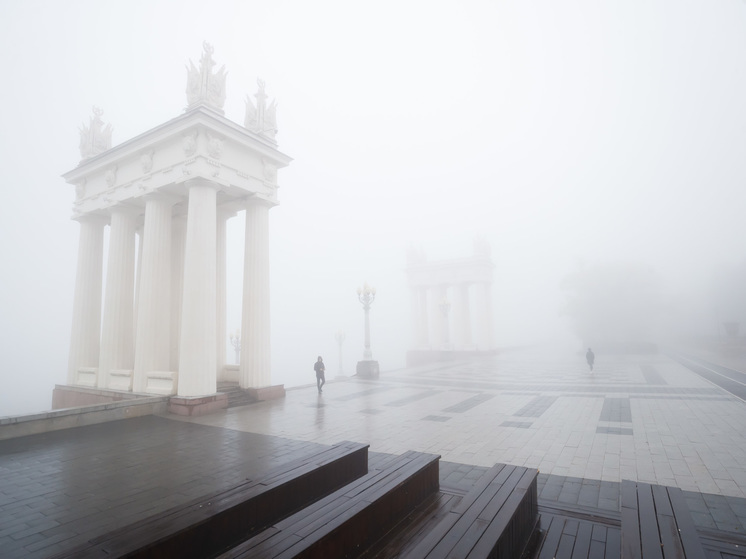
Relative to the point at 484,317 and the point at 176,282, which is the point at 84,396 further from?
the point at 484,317

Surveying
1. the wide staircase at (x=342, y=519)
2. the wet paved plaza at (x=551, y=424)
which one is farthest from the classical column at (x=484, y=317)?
the wide staircase at (x=342, y=519)

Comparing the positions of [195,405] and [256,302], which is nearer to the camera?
[195,405]

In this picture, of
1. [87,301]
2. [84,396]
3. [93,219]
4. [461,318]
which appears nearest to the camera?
[84,396]

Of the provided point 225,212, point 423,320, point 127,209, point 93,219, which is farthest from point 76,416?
point 423,320

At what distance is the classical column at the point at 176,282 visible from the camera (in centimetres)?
1523

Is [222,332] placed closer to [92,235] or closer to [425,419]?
[92,235]

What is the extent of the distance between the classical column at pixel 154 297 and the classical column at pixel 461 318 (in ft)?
103

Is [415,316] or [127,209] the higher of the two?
[127,209]

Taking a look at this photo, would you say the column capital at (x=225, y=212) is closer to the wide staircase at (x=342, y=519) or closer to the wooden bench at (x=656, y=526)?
the wide staircase at (x=342, y=519)

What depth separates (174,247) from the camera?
16.0 meters

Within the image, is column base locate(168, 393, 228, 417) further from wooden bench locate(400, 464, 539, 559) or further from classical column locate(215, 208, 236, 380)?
wooden bench locate(400, 464, 539, 559)

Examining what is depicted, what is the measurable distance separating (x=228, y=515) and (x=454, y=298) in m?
39.5

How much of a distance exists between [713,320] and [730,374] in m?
50.6

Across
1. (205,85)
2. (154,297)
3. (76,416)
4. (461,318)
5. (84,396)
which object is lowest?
(84,396)
